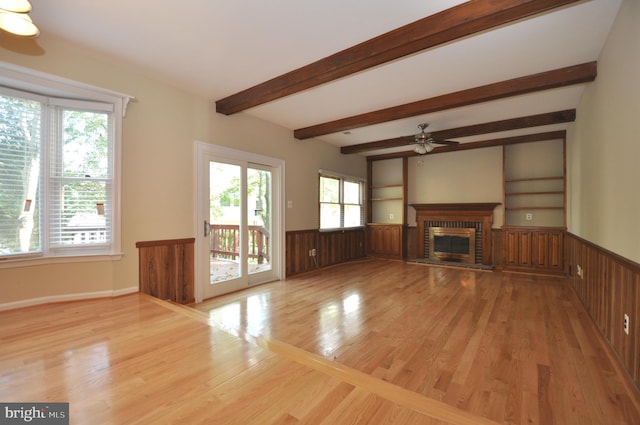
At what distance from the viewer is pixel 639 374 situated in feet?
6.02

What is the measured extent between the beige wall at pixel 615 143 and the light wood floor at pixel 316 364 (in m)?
1.00

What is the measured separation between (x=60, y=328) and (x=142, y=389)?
130 centimetres

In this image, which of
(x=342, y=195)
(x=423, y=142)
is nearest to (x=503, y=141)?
(x=423, y=142)

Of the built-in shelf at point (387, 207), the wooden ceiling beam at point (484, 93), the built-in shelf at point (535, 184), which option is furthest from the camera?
the built-in shelf at point (387, 207)

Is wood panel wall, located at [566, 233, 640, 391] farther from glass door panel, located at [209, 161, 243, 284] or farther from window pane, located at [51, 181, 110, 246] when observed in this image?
window pane, located at [51, 181, 110, 246]

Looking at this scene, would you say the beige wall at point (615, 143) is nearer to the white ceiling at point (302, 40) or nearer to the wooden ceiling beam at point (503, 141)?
the white ceiling at point (302, 40)

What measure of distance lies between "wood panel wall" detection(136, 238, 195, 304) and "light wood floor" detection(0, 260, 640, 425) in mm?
253

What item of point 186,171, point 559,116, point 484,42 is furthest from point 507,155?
point 186,171

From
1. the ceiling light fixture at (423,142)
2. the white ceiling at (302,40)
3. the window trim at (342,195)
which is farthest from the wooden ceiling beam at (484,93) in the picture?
the window trim at (342,195)

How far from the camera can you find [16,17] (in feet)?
5.81

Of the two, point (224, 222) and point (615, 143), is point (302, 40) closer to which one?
point (224, 222)

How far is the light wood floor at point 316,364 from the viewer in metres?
1.37

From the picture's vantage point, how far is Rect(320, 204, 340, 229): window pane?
609 cm

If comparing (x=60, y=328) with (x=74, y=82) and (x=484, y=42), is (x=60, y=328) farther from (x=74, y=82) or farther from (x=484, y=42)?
(x=484, y=42)
